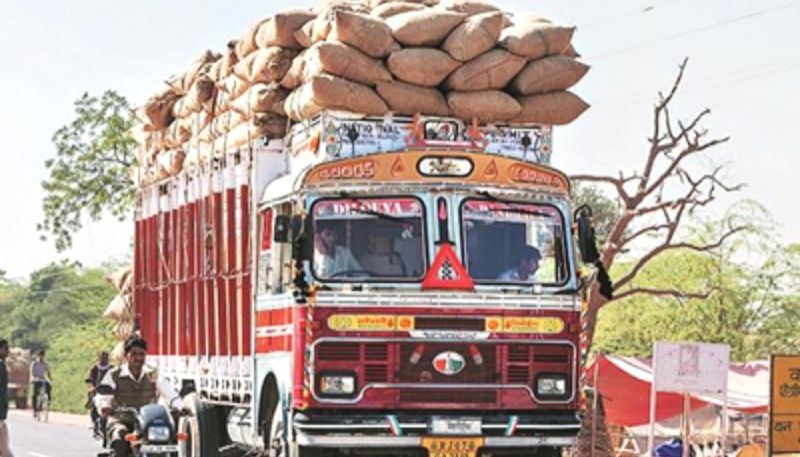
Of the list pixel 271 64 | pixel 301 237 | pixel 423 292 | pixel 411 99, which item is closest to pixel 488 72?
pixel 411 99

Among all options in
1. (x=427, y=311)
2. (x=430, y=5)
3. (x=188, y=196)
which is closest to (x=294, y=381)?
(x=427, y=311)

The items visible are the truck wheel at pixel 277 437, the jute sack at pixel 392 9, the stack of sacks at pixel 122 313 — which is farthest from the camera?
the stack of sacks at pixel 122 313

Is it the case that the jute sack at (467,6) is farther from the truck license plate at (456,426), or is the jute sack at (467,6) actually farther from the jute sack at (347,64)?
the truck license plate at (456,426)

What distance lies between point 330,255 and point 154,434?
2.08 meters

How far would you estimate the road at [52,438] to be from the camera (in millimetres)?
29000

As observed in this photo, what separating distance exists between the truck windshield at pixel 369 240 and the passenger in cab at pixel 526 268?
0.75m

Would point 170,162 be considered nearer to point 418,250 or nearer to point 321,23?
point 321,23

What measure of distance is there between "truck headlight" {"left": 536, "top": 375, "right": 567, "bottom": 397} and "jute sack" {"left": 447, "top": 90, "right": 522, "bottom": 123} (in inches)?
88.6

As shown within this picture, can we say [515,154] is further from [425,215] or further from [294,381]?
[294,381]

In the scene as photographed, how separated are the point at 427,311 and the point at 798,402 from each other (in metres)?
4.03

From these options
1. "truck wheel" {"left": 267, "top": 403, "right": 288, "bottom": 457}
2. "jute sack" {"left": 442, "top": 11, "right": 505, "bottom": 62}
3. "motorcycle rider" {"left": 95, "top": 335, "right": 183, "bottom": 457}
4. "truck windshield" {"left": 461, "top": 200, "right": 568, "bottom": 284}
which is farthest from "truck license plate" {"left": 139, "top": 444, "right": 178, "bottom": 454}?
"jute sack" {"left": 442, "top": 11, "right": 505, "bottom": 62}

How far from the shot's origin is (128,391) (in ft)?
51.0

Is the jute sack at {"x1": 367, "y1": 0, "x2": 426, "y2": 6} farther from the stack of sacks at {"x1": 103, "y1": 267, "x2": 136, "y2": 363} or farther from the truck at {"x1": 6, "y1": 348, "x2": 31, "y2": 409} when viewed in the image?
the truck at {"x1": 6, "y1": 348, "x2": 31, "y2": 409}

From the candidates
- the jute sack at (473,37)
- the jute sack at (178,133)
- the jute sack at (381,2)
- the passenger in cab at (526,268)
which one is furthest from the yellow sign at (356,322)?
the jute sack at (178,133)
